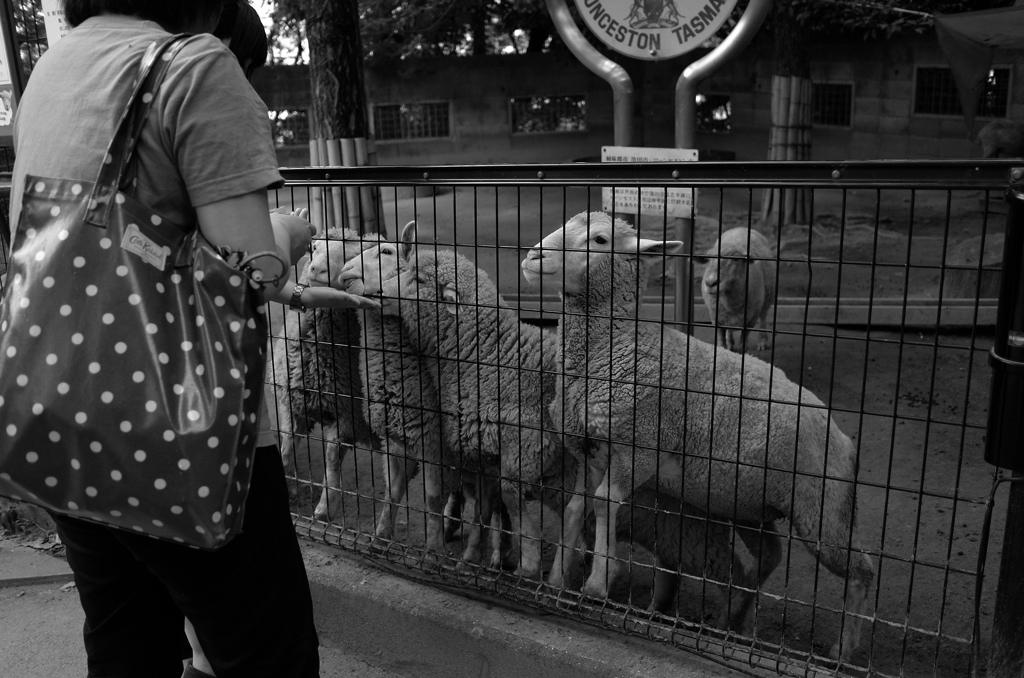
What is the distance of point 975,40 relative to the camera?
6617 mm

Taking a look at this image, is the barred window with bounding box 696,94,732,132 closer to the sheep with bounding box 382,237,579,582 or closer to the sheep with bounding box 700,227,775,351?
the sheep with bounding box 700,227,775,351

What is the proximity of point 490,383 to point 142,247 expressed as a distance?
2049 mm

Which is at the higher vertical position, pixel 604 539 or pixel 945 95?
pixel 945 95

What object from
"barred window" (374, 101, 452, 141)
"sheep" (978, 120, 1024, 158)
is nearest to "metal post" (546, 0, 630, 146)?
"sheep" (978, 120, 1024, 158)

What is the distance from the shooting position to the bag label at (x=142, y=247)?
4.83 feet

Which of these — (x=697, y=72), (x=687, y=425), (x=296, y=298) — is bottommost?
(x=687, y=425)

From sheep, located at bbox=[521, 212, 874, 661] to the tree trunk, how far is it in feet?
29.5

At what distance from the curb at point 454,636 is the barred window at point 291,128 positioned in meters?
19.8

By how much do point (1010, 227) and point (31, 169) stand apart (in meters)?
1.91

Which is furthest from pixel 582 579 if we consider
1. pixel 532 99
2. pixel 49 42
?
pixel 532 99

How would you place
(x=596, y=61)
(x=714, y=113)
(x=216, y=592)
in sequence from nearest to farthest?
(x=216, y=592)
(x=596, y=61)
(x=714, y=113)

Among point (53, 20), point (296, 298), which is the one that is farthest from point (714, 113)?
point (296, 298)

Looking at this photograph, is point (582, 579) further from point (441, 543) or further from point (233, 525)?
point (233, 525)

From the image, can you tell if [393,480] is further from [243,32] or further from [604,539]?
[243,32]
